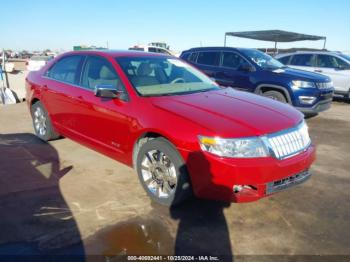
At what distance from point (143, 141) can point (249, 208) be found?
1387mm

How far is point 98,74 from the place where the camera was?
464cm

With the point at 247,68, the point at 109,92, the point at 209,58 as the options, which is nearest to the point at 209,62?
the point at 209,58

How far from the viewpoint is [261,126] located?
339 centimetres

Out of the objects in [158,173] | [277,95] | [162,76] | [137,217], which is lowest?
[137,217]

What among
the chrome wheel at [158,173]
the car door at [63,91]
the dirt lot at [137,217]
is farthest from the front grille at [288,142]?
the car door at [63,91]

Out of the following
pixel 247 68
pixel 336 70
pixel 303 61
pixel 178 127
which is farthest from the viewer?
pixel 303 61

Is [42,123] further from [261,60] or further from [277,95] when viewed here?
[261,60]

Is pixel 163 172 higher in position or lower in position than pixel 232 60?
lower

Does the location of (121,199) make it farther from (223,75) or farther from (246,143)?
(223,75)

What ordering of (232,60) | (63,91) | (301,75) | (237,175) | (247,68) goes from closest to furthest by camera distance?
(237,175) → (63,91) → (301,75) → (247,68) → (232,60)

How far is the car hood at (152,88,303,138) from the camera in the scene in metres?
3.30

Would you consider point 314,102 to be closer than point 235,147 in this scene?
No

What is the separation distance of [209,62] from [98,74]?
17.3 ft

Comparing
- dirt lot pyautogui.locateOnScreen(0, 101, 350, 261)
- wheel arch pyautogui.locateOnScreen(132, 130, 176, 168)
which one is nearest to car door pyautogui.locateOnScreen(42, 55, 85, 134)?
dirt lot pyautogui.locateOnScreen(0, 101, 350, 261)
